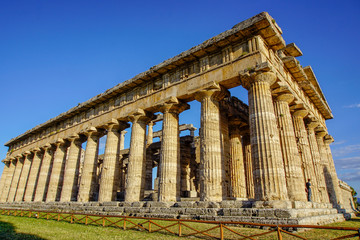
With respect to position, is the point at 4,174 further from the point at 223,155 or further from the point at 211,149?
the point at 223,155

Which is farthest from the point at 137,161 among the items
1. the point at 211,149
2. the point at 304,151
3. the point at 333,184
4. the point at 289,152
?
the point at 333,184

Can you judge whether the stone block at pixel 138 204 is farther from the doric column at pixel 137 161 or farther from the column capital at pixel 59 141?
the column capital at pixel 59 141

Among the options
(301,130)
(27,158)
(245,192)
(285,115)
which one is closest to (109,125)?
(245,192)

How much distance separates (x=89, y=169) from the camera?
20.8 metres

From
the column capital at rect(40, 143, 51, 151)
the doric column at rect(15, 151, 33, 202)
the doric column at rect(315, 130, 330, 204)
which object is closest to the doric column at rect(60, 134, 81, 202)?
the column capital at rect(40, 143, 51, 151)

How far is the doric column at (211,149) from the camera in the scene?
40.9 ft

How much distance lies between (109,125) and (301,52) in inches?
595

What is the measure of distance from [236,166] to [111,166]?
9.57 metres

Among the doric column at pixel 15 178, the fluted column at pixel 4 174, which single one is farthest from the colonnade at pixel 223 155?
the fluted column at pixel 4 174

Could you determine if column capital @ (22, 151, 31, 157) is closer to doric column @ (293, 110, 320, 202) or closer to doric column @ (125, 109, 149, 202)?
doric column @ (125, 109, 149, 202)

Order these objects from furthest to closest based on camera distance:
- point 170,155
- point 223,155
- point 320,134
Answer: point 320,134 → point 170,155 → point 223,155

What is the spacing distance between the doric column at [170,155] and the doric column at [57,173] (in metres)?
14.5

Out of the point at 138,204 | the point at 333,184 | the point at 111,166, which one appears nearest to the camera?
the point at 138,204

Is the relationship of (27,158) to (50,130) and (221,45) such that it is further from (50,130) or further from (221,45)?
(221,45)
